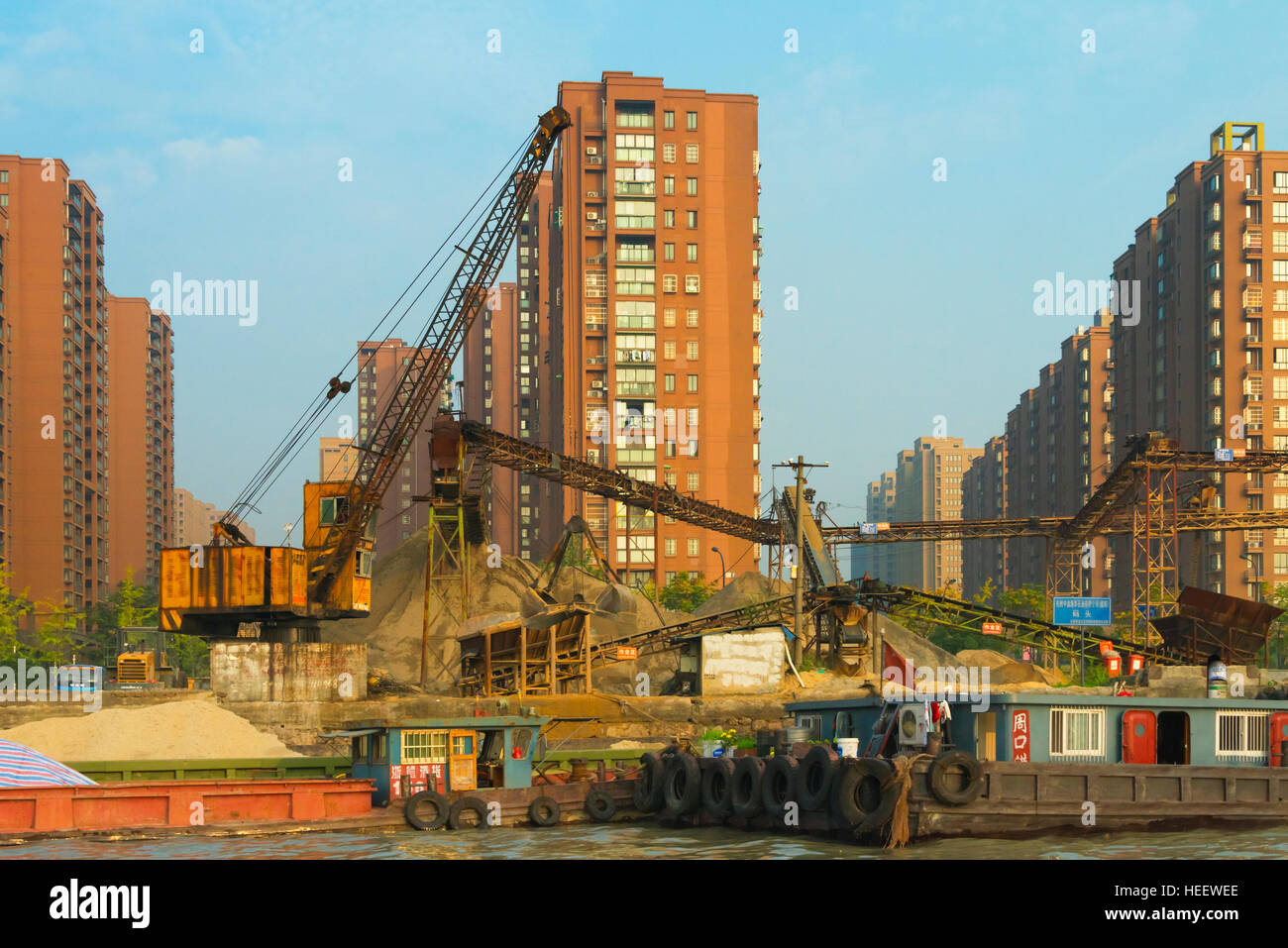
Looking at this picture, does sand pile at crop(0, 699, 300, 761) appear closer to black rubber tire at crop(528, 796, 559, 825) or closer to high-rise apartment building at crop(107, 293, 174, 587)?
black rubber tire at crop(528, 796, 559, 825)

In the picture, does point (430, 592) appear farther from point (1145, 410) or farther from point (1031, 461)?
point (1031, 461)

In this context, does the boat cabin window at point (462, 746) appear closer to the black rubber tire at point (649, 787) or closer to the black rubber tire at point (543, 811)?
the black rubber tire at point (543, 811)

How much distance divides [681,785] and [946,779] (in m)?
7.89

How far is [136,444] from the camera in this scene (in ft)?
584

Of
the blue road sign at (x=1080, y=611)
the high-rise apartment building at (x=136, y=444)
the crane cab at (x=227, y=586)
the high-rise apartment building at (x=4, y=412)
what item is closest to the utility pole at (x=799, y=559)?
the blue road sign at (x=1080, y=611)

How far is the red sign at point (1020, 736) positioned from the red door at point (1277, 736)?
6.36m

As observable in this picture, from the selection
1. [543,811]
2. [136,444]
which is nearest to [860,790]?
[543,811]

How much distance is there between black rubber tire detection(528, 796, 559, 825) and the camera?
104ft

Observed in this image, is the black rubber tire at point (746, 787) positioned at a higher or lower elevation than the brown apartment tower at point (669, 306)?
lower

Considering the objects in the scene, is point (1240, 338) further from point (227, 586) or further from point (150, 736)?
point (150, 736)

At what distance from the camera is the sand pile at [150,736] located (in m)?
44.4
